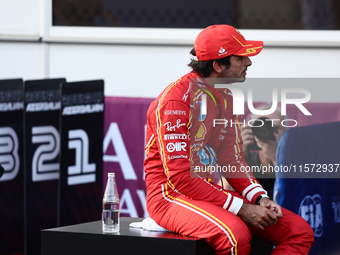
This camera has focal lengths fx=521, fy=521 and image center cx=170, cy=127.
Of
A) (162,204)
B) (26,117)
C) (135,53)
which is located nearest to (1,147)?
(26,117)

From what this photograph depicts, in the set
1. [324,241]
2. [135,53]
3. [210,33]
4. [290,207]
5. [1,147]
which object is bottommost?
[324,241]

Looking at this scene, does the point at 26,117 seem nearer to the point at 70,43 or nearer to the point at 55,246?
the point at 70,43

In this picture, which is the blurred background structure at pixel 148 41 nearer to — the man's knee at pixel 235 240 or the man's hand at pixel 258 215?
the man's hand at pixel 258 215

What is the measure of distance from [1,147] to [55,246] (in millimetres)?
1811

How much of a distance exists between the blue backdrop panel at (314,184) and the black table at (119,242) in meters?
1.07

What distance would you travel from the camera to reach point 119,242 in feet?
7.59

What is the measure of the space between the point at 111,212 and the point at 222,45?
0.96 metres

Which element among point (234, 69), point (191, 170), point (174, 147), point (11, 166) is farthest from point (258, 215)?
point (11, 166)

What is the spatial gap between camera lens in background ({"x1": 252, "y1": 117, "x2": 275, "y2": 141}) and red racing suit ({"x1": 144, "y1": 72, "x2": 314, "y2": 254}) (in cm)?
126

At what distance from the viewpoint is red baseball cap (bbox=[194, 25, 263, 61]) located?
98.3 inches

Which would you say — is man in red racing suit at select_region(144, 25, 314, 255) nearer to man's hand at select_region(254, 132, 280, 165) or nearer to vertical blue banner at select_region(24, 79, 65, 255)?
man's hand at select_region(254, 132, 280, 165)

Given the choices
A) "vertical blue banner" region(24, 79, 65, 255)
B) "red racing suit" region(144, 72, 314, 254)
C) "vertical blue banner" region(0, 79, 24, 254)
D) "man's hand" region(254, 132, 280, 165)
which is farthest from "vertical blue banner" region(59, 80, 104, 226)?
"red racing suit" region(144, 72, 314, 254)

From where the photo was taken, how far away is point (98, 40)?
500 centimetres

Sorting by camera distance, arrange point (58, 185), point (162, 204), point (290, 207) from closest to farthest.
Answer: point (162, 204)
point (290, 207)
point (58, 185)
